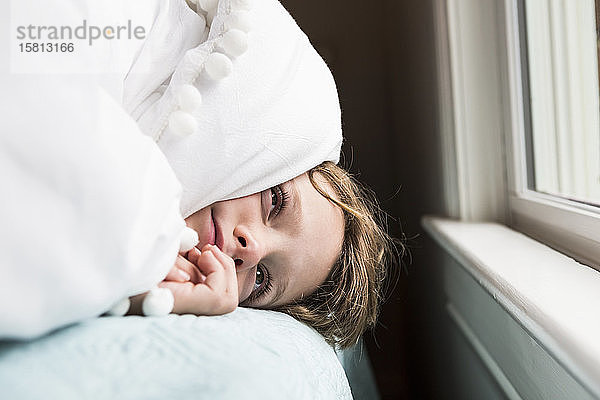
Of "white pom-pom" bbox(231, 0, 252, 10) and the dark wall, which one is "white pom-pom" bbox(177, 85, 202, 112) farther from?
the dark wall

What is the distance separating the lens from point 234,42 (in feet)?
3.02

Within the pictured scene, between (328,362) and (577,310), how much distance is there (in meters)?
0.28

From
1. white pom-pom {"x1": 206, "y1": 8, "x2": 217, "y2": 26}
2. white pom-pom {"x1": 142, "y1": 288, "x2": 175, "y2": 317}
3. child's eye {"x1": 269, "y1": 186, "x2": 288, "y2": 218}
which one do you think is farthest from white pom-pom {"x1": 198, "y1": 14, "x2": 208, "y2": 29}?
white pom-pom {"x1": 142, "y1": 288, "x2": 175, "y2": 317}

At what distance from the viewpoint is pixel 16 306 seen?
20.4 inches

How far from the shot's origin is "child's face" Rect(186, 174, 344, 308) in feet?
3.10

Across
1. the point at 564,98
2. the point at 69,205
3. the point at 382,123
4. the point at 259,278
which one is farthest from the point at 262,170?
the point at 382,123

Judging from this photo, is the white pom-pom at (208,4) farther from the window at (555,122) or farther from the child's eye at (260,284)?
the window at (555,122)

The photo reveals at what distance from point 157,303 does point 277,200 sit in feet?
1.17

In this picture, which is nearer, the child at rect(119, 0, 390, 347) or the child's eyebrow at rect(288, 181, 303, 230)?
the child at rect(119, 0, 390, 347)

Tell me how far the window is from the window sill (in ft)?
0.16

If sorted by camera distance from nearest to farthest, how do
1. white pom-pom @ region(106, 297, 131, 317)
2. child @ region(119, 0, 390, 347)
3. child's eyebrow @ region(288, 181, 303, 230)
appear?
white pom-pom @ region(106, 297, 131, 317) < child @ region(119, 0, 390, 347) < child's eyebrow @ region(288, 181, 303, 230)

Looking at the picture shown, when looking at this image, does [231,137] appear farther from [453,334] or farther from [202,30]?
[453,334]

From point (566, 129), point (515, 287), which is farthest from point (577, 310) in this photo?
point (566, 129)

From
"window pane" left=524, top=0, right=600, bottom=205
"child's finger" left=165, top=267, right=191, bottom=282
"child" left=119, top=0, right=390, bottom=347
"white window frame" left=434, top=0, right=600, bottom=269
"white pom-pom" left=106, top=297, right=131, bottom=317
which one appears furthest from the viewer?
"white window frame" left=434, top=0, right=600, bottom=269
